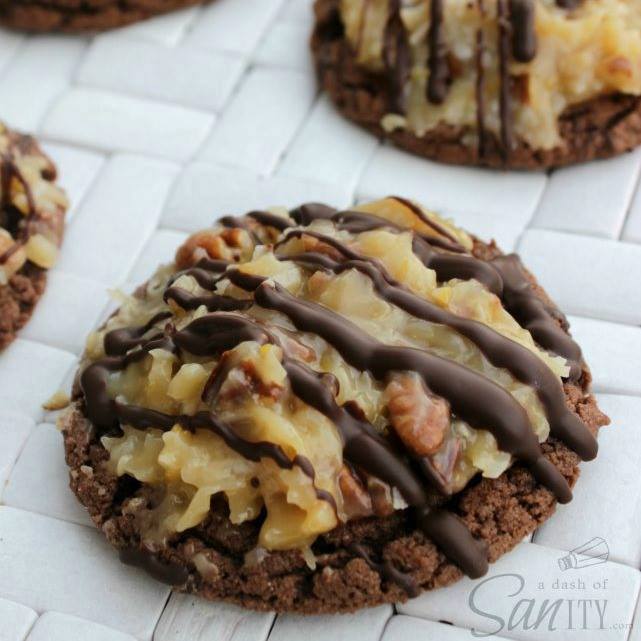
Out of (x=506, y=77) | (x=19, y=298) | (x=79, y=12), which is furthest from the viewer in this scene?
(x=79, y=12)

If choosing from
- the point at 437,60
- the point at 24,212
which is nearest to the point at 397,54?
the point at 437,60

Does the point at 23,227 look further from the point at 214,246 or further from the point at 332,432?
the point at 332,432

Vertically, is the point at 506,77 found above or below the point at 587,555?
above

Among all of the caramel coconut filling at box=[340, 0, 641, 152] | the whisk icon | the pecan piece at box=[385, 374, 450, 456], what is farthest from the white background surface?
the pecan piece at box=[385, 374, 450, 456]

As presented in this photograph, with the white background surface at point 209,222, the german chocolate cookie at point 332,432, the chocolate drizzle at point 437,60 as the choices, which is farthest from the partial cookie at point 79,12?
the german chocolate cookie at point 332,432

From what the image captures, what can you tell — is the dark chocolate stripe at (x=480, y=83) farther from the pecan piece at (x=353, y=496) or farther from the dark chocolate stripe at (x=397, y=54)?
the pecan piece at (x=353, y=496)

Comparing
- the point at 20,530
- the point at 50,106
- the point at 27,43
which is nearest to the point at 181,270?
the point at 20,530
